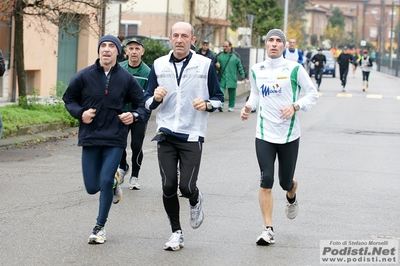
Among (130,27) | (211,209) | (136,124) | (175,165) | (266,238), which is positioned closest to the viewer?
(175,165)

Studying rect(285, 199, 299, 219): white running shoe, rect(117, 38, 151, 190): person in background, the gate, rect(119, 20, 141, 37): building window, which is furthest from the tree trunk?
rect(119, 20, 141, 37): building window

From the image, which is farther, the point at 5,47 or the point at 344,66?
the point at 344,66

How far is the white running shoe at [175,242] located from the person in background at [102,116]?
60cm

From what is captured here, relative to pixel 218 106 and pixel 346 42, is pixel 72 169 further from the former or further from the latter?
pixel 346 42

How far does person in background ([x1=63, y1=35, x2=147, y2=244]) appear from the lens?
7.26m

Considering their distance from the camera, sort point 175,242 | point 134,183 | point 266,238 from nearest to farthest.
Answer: point 175,242
point 266,238
point 134,183

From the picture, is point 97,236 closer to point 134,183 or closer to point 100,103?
point 100,103

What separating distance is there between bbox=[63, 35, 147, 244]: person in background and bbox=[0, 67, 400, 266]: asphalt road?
1.56 ft

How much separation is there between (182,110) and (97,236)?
1.29 meters

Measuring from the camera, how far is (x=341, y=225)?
828 centimetres

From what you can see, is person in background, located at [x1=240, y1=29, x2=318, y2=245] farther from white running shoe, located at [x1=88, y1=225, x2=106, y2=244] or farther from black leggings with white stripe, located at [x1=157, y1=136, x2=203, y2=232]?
white running shoe, located at [x1=88, y1=225, x2=106, y2=244]

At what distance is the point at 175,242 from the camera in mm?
Answer: 7059

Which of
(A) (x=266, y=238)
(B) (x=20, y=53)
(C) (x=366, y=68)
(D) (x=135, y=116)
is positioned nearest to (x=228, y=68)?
(B) (x=20, y=53)

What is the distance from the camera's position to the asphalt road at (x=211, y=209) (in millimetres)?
6957
